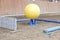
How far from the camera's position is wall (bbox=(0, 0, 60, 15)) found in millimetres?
6250

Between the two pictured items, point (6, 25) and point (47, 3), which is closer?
point (6, 25)

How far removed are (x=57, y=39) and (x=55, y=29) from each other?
1.80 ft

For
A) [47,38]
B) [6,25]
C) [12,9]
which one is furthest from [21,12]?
[47,38]

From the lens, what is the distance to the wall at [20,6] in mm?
6250

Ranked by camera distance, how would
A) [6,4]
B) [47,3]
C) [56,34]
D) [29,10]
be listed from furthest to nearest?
[47,3] < [6,4] < [29,10] < [56,34]

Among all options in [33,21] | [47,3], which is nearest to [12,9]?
[47,3]

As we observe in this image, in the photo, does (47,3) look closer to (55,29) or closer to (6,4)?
(6,4)

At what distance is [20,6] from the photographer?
21.2ft

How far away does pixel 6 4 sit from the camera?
6.27 m

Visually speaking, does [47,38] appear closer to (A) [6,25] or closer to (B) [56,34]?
(B) [56,34]

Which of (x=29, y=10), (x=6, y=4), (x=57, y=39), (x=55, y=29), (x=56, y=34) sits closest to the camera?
(x=57, y=39)

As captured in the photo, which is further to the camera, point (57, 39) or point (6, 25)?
point (6, 25)

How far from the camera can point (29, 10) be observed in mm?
3758

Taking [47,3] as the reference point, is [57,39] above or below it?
below
